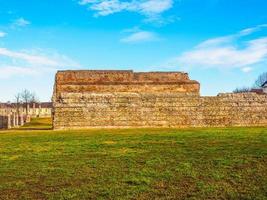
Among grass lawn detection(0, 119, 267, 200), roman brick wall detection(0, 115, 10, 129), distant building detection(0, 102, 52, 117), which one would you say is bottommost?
grass lawn detection(0, 119, 267, 200)

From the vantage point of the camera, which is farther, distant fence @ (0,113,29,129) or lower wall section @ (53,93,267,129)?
distant fence @ (0,113,29,129)

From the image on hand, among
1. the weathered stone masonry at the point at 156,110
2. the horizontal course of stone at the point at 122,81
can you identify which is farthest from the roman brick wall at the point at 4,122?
the weathered stone masonry at the point at 156,110

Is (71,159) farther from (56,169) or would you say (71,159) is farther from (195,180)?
(195,180)

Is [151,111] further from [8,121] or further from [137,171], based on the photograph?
[137,171]

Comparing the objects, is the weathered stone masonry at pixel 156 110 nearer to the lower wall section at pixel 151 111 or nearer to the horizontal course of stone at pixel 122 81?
the lower wall section at pixel 151 111

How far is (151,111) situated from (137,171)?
16892 millimetres

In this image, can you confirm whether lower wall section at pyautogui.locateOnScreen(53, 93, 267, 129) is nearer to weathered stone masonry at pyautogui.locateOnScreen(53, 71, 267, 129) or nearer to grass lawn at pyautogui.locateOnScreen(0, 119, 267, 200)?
weathered stone masonry at pyautogui.locateOnScreen(53, 71, 267, 129)

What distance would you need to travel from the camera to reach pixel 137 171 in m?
9.26

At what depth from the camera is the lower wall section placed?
25.5 m

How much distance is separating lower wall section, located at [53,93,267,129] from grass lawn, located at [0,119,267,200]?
12439 millimetres

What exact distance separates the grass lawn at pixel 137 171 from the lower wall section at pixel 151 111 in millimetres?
12439

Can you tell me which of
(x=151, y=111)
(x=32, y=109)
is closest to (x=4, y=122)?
(x=151, y=111)

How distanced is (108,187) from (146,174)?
3.96 ft

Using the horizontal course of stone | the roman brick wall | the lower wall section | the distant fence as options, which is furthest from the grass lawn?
the horizontal course of stone
